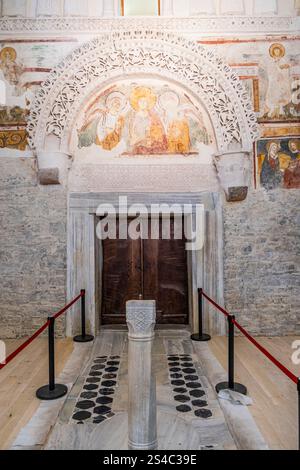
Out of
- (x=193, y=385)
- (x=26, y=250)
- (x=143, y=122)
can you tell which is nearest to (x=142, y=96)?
(x=143, y=122)

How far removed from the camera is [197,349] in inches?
222

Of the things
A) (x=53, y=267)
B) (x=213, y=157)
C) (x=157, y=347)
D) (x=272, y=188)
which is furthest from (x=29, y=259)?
(x=272, y=188)

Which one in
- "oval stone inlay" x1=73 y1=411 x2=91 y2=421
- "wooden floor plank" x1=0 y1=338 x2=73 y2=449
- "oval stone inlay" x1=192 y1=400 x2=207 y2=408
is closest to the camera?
"wooden floor plank" x1=0 y1=338 x2=73 y2=449

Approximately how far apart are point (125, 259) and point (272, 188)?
289cm

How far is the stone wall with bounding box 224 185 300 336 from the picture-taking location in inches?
247

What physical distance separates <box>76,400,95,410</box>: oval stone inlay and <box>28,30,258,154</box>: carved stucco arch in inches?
158

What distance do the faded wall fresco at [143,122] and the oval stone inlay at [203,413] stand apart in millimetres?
4185

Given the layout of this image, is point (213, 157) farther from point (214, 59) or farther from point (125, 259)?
point (125, 259)

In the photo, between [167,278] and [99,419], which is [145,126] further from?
[99,419]

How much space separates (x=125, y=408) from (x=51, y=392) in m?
0.91

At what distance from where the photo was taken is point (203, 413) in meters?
3.66

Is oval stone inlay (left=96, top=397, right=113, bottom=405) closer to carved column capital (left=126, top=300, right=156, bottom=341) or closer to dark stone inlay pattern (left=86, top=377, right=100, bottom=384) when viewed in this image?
dark stone inlay pattern (left=86, top=377, right=100, bottom=384)

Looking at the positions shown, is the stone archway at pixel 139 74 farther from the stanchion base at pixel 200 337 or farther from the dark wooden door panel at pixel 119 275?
the dark wooden door panel at pixel 119 275

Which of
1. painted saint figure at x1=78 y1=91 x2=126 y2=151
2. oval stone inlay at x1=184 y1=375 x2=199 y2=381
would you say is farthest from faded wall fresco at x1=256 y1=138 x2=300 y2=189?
oval stone inlay at x1=184 y1=375 x2=199 y2=381
